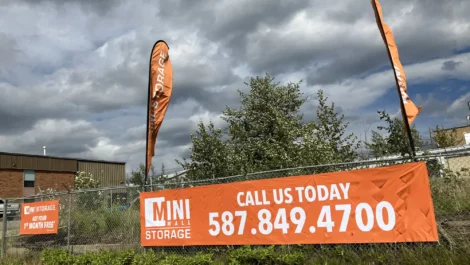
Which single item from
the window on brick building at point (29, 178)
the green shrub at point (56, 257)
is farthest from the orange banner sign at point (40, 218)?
the window on brick building at point (29, 178)

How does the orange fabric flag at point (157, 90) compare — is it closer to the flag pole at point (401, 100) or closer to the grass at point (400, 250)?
the grass at point (400, 250)

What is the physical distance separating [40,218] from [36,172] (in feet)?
109

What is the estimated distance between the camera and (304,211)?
22.6 ft

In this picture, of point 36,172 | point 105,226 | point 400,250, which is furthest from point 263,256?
point 36,172

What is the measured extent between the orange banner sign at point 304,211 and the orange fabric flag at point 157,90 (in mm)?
2014

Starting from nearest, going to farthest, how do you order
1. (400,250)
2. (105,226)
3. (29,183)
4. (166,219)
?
(400,250) → (166,219) → (105,226) → (29,183)

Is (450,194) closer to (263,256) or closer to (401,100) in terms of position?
(401,100)

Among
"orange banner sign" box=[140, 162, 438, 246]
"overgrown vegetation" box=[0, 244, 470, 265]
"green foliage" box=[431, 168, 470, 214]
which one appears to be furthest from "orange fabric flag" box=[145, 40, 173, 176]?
"green foliage" box=[431, 168, 470, 214]

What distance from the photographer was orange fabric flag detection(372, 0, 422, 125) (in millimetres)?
6797

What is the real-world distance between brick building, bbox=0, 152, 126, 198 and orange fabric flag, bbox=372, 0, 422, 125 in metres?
37.7

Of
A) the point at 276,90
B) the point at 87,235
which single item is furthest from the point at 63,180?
the point at 87,235

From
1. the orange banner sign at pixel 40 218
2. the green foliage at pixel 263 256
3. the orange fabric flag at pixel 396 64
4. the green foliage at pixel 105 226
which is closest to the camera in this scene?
the green foliage at pixel 263 256

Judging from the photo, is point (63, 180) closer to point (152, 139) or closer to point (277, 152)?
point (277, 152)

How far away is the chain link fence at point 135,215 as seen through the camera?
21.3ft
